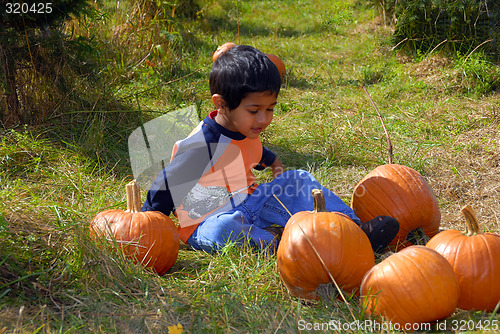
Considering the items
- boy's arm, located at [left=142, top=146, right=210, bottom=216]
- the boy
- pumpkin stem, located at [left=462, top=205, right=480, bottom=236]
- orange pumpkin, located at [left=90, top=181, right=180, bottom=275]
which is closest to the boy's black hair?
the boy

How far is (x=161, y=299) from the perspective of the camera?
2.16 metres

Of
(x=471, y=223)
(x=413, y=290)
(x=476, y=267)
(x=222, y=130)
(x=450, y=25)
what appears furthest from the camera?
(x=450, y=25)

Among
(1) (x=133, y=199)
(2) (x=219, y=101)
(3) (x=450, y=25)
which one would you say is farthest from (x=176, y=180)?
(3) (x=450, y=25)

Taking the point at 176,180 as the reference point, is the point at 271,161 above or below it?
below

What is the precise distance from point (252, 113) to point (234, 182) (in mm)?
468

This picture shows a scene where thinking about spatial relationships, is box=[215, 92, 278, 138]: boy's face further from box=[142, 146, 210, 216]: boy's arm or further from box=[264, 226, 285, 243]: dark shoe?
box=[264, 226, 285, 243]: dark shoe

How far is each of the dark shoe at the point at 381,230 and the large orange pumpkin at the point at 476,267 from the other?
321 millimetres

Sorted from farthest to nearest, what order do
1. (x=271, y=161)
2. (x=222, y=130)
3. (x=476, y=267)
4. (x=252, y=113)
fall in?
(x=271, y=161) < (x=222, y=130) < (x=252, y=113) < (x=476, y=267)

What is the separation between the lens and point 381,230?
8.31ft

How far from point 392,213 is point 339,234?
643 mm

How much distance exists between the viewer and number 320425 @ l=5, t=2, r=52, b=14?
383 cm

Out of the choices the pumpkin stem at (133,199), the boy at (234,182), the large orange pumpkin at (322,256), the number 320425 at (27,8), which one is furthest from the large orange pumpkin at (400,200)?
the number 320425 at (27,8)

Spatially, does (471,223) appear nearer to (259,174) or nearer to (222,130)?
(222,130)

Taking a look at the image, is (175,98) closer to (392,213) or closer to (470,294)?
(392,213)
